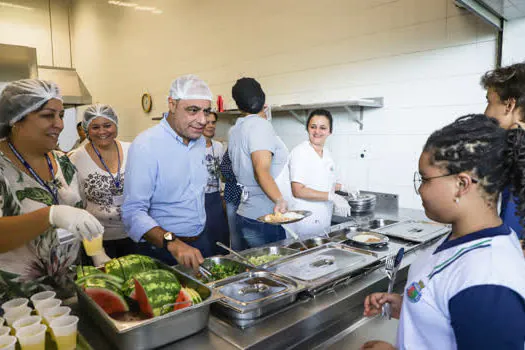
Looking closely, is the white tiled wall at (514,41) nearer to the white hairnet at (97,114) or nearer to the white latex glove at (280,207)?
the white latex glove at (280,207)

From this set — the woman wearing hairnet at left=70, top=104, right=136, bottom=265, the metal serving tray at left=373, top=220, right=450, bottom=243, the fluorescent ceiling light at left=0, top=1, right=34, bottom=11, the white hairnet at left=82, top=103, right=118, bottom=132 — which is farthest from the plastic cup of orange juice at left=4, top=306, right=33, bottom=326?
the fluorescent ceiling light at left=0, top=1, right=34, bottom=11

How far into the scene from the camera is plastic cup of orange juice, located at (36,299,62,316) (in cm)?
103

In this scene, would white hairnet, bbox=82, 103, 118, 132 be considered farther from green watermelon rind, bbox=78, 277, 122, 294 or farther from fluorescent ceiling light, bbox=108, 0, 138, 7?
fluorescent ceiling light, bbox=108, 0, 138, 7

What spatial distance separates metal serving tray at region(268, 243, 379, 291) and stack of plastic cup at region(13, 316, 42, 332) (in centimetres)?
82

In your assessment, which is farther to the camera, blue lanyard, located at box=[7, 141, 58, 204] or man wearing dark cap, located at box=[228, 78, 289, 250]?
man wearing dark cap, located at box=[228, 78, 289, 250]

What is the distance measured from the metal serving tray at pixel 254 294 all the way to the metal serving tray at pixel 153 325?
3.8 inches

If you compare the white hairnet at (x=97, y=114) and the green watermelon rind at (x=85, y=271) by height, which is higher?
the white hairnet at (x=97, y=114)

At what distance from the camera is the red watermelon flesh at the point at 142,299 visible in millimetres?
1062

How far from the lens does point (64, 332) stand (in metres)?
0.95

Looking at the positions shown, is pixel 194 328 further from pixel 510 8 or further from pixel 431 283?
pixel 510 8

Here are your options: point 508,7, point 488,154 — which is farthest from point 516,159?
point 508,7

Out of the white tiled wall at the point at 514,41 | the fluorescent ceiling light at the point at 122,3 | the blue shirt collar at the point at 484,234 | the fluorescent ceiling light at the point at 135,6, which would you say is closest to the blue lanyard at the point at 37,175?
the blue shirt collar at the point at 484,234

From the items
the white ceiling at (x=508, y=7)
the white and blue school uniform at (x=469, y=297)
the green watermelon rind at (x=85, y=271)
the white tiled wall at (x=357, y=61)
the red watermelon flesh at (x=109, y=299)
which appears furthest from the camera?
the white tiled wall at (x=357, y=61)

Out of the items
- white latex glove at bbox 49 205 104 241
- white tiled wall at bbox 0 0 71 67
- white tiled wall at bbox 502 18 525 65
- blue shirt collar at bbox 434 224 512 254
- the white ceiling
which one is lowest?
white latex glove at bbox 49 205 104 241
